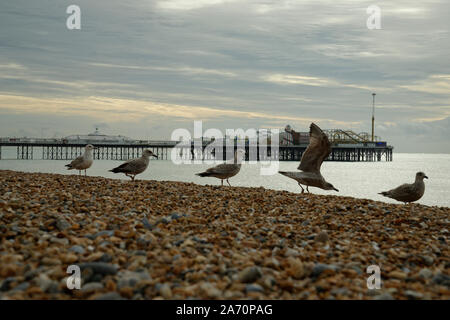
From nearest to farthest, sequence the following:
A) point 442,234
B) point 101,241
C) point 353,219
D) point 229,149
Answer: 1. point 101,241
2. point 442,234
3. point 353,219
4. point 229,149

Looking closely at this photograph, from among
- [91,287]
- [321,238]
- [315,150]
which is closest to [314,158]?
[315,150]

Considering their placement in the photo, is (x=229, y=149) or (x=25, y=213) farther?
(x=229, y=149)

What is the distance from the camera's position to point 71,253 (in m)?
4.64

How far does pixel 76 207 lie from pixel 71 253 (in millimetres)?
3227

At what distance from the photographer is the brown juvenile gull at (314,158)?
11.3 meters

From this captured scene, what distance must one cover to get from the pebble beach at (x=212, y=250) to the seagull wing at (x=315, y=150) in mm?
2561

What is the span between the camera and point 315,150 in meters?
11.5

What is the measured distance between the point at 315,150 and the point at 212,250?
6.88 metres

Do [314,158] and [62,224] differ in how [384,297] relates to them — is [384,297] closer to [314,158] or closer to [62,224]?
[62,224]

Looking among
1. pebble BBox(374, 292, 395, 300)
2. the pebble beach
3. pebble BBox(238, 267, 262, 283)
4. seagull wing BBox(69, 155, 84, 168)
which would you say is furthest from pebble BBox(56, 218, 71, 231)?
seagull wing BBox(69, 155, 84, 168)

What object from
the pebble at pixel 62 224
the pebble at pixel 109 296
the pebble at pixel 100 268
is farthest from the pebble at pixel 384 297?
the pebble at pixel 62 224

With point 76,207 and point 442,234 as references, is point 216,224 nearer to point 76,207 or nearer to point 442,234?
point 76,207

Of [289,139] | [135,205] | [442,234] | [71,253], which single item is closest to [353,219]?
[442,234]
